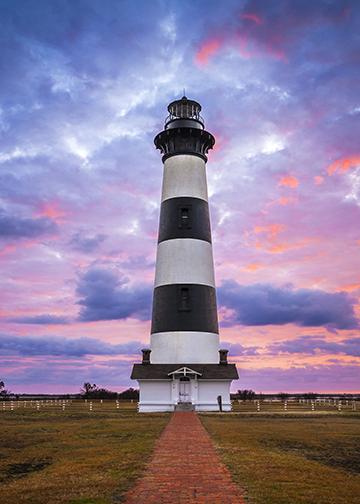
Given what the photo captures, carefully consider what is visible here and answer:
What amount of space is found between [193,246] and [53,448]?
72.8 feet

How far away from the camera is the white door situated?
34500 mm

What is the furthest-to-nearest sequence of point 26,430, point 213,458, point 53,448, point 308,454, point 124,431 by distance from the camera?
point 26,430, point 124,431, point 53,448, point 308,454, point 213,458


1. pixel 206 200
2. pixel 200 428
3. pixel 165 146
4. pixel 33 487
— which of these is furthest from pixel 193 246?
pixel 33 487

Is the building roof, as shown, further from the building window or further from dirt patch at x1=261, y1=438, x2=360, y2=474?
dirt patch at x1=261, y1=438, x2=360, y2=474

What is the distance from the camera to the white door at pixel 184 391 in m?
34.5

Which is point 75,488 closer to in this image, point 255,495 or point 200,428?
point 255,495

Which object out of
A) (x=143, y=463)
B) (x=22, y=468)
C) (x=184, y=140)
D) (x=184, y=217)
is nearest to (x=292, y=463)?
(x=143, y=463)

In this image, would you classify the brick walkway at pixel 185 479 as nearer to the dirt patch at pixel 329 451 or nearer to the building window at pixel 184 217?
the dirt patch at pixel 329 451

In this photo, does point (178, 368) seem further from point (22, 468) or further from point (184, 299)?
point (22, 468)

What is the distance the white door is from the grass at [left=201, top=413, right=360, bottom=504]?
13.1m

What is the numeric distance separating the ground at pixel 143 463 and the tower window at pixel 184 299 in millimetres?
13952

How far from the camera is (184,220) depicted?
3703 cm

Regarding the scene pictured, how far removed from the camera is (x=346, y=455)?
47.2 ft

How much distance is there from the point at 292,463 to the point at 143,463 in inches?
142
